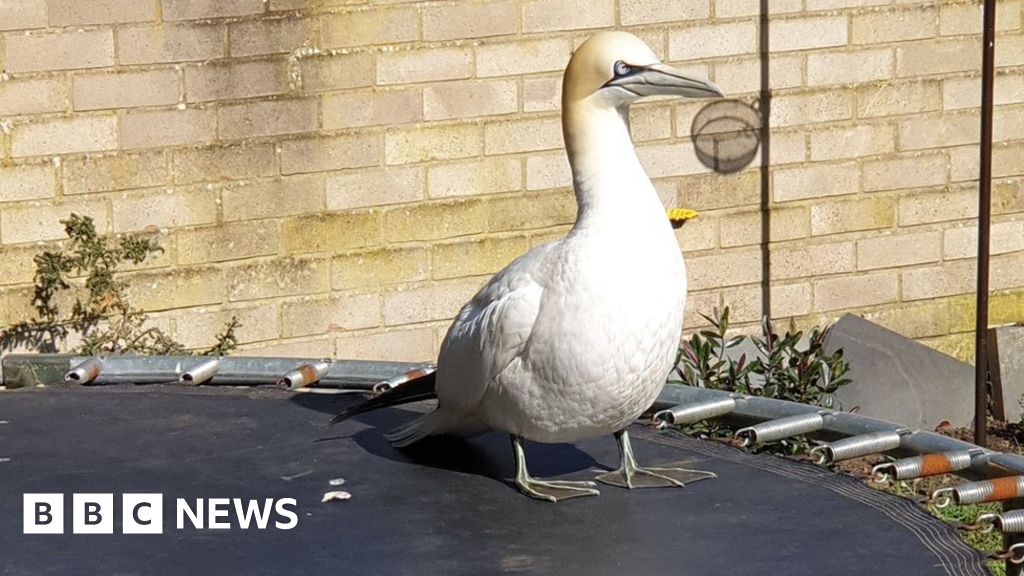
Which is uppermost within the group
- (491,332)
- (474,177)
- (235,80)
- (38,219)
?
(235,80)

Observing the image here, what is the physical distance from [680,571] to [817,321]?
17.6ft

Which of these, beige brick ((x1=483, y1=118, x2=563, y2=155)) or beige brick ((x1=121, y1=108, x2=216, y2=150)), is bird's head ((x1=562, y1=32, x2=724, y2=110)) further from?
beige brick ((x1=483, y1=118, x2=563, y2=155))

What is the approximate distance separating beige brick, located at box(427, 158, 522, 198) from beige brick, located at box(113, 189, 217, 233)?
38.9 inches

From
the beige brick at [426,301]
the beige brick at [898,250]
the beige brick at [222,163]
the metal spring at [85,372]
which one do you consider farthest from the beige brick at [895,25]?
the metal spring at [85,372]

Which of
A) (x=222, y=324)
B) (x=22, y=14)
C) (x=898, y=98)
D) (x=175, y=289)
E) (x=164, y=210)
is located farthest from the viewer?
(x=898, y=98)

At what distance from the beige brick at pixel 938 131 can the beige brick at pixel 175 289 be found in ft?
11.3

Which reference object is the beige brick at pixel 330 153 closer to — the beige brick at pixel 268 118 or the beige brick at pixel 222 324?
the beige brick at pixel 268 118

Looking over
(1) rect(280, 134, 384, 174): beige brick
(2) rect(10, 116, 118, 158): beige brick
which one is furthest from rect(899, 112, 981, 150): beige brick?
(2) rect(10, 116, 118, 158): beige brick

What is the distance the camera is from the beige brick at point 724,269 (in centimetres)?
845

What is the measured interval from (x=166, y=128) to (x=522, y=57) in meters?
1.59

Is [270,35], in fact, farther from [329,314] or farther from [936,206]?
[936,206]

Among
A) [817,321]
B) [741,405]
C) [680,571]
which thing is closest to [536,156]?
[817,321]

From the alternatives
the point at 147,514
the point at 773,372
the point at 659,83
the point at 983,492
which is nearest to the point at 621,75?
the point at 659,83

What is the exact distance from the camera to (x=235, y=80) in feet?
24.2
